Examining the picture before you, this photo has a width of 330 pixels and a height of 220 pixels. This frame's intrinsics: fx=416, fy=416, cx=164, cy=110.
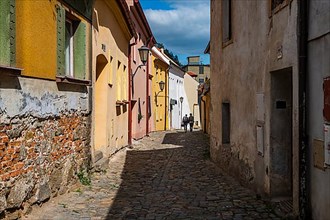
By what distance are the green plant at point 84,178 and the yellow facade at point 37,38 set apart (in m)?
2.40

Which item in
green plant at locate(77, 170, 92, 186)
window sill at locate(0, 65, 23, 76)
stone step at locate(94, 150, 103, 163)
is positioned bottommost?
green plant at locate(77, 170, 92, 186)

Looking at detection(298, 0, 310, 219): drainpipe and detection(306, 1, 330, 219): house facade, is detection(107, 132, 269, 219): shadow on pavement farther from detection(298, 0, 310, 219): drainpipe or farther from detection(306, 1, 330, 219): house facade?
detection(306, 1, 330, 219): house facade

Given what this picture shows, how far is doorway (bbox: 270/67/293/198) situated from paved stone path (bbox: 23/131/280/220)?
1.48 feet

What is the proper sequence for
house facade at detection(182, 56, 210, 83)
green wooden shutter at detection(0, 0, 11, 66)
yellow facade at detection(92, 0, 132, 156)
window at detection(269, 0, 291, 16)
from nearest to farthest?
green wooden shutter at detection(0, 0, 11, 66)
window at detection(269, 0, 291, 16)
yellow facade at detection(92, 0, 132, 156)
house facade at detection(182, 56, 210, 83)

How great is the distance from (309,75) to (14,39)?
3748 mm

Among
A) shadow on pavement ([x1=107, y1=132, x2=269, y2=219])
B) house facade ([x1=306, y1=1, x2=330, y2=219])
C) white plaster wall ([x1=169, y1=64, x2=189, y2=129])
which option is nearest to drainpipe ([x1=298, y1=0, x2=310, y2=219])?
house facade ([x1=306, y1=1, x2=330, y2=219])

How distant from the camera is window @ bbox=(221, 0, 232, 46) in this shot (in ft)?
32.7

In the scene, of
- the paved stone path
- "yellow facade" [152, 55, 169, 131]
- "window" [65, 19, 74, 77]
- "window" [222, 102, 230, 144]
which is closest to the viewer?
the paved stone path

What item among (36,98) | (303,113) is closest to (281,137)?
(303,113)

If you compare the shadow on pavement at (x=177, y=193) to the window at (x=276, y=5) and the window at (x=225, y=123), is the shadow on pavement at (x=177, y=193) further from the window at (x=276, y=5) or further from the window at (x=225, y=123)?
the window at (x=276, y=5)

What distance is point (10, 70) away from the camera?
5012 mm

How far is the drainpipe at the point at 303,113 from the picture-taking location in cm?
525

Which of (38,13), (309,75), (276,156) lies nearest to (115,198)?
(276,156)

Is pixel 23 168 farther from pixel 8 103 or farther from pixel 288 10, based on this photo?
pixel 288 10
